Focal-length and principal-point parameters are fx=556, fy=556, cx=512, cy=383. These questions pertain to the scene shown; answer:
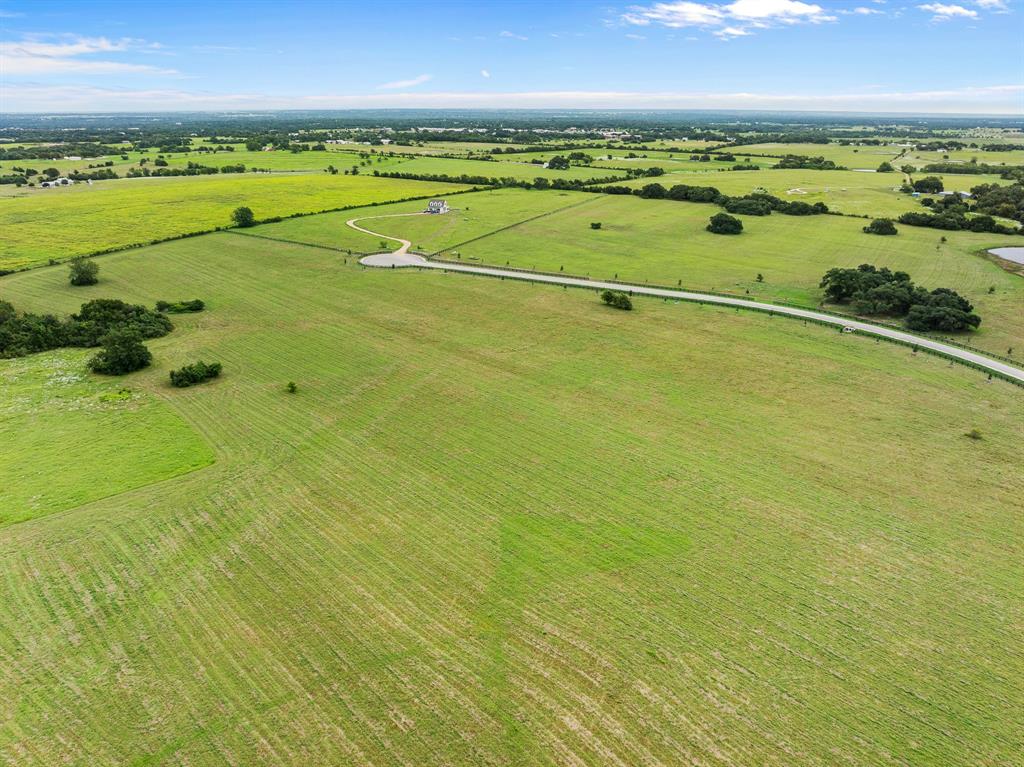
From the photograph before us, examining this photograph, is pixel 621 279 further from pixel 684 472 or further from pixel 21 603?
pixel 21 603

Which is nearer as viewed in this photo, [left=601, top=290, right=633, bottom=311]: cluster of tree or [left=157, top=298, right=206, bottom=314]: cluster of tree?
[left=601, top=290, right=633, bottom=311]: cluster of tree

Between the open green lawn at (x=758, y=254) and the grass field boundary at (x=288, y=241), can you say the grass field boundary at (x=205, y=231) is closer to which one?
the grass field boundary at (x=288, y=241)

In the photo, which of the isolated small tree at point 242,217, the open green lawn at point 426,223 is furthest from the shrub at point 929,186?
the isolated small tree at point 242,217

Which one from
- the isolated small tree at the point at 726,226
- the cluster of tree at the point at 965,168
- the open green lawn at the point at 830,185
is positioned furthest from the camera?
the cluster of tree at the point at 965,168

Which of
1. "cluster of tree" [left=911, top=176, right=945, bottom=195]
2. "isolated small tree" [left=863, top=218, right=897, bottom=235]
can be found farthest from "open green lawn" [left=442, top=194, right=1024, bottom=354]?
"cluster of tree" [left=911, top=176, right=945, bottom=195]

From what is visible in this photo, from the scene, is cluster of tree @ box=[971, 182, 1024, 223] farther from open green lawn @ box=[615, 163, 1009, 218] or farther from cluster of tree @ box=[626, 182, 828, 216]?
cluster of tree @ box=[626, 182, 828, 216]

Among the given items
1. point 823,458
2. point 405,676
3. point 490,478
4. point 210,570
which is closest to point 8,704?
point 210,570
